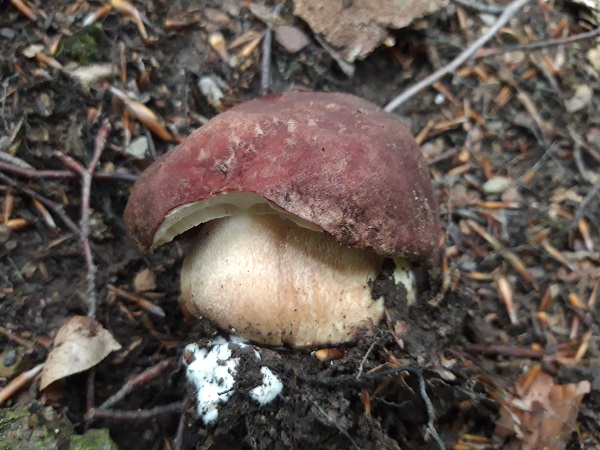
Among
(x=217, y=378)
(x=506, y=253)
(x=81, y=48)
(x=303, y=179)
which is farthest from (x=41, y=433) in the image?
(x=506, y=253)

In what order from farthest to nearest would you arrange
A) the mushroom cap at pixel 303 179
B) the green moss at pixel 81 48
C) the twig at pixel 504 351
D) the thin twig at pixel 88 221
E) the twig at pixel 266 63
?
the twig at pixel 266 63 → the green moss at pixel 81 48 → the twig at pixel 504 351 → the thin twig at pixel 88 221 → the mushroom cap at pixel 303 179

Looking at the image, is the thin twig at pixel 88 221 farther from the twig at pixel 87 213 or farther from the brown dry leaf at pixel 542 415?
the brown dry leaf at pixel 542 415

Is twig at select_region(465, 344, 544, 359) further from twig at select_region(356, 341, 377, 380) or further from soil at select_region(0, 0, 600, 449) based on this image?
twig at select_region(356, 341, 377, 380)

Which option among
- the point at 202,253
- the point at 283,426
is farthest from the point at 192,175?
the point at 283,426

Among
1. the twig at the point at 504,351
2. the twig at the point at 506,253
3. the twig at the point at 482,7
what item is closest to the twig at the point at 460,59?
the twig at the point at 482,7

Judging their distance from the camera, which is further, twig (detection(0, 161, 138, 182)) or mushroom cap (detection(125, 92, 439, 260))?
twig (detection(0, 161, 138, 182))

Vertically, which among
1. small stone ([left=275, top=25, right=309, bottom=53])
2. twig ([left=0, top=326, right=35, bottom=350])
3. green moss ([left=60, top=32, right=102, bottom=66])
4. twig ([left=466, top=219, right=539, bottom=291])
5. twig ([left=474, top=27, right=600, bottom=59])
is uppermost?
green moss ([left=60, top=32, right=102, bottom=66])

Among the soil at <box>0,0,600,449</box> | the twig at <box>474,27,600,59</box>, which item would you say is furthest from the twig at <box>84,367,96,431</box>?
the twig at <box>474,27,600,59</box>
